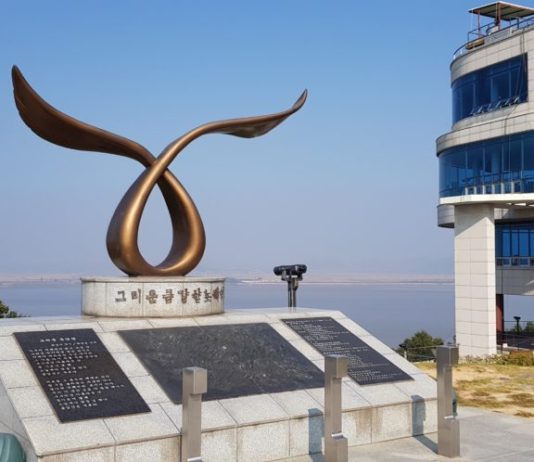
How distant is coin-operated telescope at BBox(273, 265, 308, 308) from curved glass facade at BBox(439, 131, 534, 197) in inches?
505

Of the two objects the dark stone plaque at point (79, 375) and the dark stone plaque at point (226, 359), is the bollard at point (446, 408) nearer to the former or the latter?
the dark stone plaque at point (226, 359)

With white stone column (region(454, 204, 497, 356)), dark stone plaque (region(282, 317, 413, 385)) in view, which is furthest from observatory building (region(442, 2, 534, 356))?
dark stone plaque (region(282, 317, 413, 385))

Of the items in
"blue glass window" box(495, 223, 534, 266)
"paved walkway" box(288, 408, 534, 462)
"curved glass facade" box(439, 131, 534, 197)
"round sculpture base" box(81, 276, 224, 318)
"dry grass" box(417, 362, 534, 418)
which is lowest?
"dry grass" box(417, 362, 534, 418)

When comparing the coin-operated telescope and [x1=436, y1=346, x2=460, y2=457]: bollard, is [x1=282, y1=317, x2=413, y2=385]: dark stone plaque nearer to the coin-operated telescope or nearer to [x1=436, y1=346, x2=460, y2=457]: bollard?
[x1=436, y1=346, x2=460, y2=457]: bollard

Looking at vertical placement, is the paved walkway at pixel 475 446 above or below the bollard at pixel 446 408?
below

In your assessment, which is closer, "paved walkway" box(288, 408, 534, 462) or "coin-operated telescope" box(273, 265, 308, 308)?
"paved walkway" box(288, 408, 534, 462)

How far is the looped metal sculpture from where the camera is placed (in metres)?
11.7

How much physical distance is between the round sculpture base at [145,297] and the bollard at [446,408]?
4.37 metres

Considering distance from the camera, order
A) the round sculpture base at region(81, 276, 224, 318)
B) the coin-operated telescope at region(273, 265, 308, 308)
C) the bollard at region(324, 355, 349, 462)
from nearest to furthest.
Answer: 1. the bollard at region(324, 355, 349, 462)
2. the round sculpture base at region(81, 276, 224, 318)
3. the coin-operated telescope at region(273, 265, 308, 308)

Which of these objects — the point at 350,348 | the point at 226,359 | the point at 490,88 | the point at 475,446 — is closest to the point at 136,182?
the point at 226,359

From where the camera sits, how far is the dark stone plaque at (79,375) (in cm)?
795

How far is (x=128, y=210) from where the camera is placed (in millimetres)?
11883

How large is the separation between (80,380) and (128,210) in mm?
4106

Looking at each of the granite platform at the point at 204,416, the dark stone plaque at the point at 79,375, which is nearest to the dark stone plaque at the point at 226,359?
the granite platform at the point at 204,416
